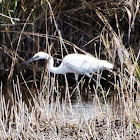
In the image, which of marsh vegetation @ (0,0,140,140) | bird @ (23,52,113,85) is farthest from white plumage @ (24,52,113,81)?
marsh vegetation @ (0,0,140,140)

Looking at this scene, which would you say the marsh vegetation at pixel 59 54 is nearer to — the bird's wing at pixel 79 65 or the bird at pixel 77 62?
the bird at pixel 77 62

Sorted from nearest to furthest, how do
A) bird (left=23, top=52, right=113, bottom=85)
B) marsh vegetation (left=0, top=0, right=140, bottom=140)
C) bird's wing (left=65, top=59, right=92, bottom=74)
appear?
marsh vegetation (left=0, top=0, right=140, bottom=140), bird (left=23, top=52, right=113, bottom=85), bird's wing (left=65, top=59, right=92, bottom=74)

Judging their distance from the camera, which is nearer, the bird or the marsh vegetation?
the marsh vegetation

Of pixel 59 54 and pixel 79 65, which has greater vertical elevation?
pixel 59 54

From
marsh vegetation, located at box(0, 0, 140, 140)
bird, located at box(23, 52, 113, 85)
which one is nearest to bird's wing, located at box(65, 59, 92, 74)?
bird, located at box(23, 52, 113, 85)

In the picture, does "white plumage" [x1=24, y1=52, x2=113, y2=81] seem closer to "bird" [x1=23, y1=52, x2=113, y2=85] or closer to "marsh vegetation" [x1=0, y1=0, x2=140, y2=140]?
"bird" [x1=23, y1=52, x2=113, y2=85]

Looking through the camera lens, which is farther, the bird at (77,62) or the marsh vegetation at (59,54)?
the bird at (77,62)

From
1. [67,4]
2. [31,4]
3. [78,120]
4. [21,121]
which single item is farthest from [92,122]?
[67,4]

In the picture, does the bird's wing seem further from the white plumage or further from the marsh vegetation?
the marsh vegetation

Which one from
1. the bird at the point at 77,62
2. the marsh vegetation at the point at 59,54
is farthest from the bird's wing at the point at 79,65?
the marsh vegetation at the point at 59,54

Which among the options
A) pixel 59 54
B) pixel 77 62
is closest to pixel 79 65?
pixel 77 62

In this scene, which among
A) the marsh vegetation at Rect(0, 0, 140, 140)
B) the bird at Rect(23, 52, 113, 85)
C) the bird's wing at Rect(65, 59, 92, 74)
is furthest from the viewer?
the bird's wing at Rect(65, 59, 92, 74)

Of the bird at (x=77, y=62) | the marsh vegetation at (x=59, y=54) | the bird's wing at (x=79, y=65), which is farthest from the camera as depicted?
the bird's wing at (x=79, y=65)

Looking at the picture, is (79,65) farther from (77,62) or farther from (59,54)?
(59,54)
